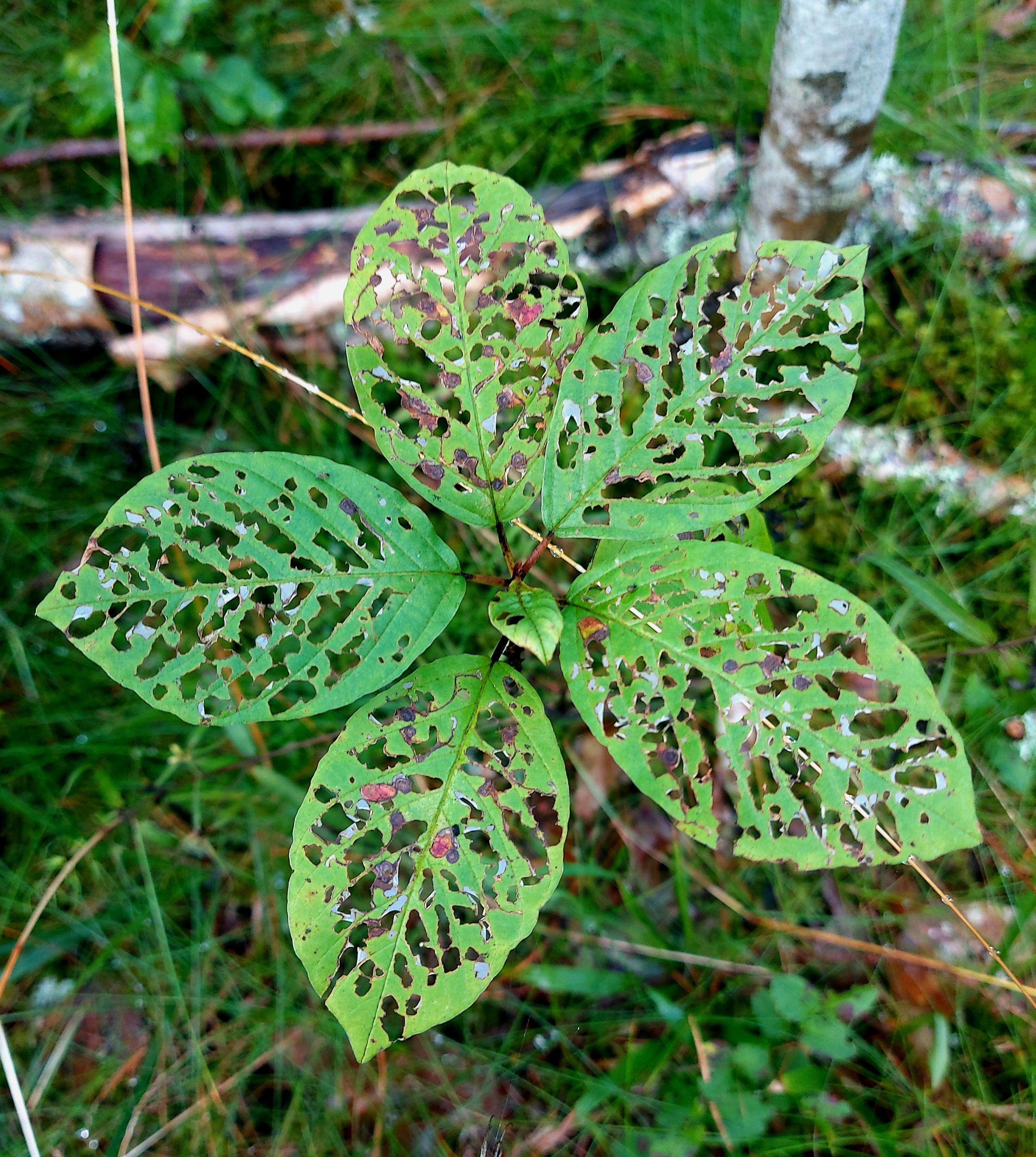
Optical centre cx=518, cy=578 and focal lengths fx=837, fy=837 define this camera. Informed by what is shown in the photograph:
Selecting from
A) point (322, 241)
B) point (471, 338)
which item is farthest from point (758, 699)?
point (322, 241)

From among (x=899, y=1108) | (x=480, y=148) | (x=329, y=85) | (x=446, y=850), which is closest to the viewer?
(x=446, y=850)

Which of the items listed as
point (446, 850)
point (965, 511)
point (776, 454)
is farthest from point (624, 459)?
point (965, 511)

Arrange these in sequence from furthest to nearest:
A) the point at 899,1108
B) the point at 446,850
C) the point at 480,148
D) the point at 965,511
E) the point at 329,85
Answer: the point at 329,85
the point at 480,148
the point at 965,511
the point at 899,1108
the point at 446,850

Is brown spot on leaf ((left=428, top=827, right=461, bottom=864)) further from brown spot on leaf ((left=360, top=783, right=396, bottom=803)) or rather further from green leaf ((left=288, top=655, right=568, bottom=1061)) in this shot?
brown spot on leaf ((left=360, top=783, right=396, bottom=803))

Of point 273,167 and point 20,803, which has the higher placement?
point 273,167

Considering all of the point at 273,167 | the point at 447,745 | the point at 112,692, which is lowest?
the point at 112,692

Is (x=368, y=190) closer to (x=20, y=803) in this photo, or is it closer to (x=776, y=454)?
(x=776, y=454)
